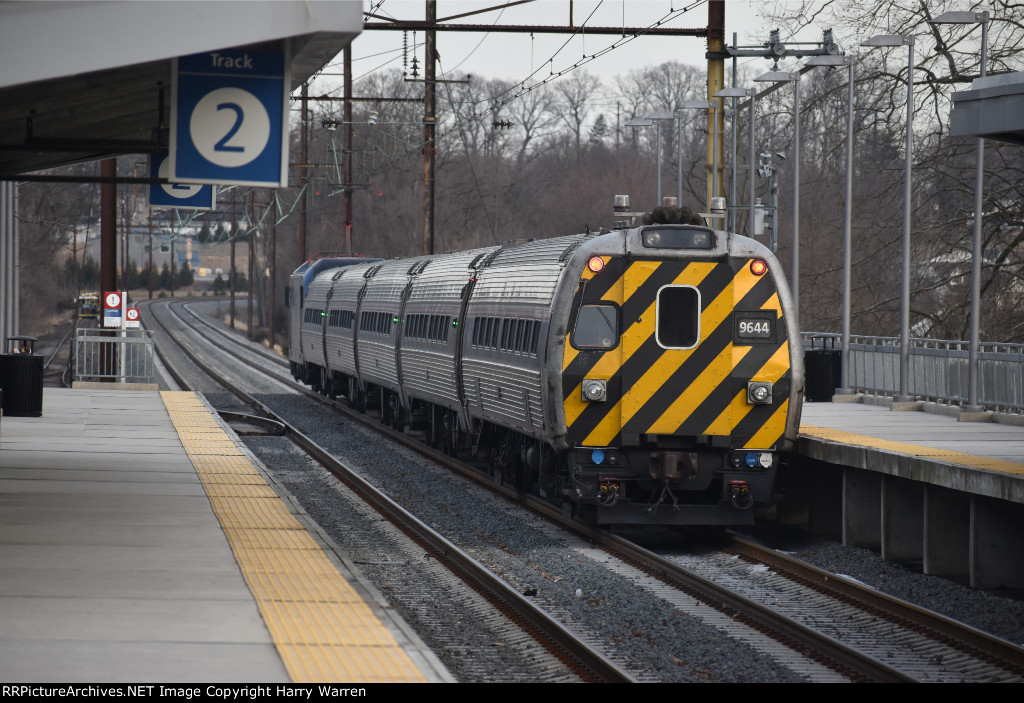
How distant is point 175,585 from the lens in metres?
8.85

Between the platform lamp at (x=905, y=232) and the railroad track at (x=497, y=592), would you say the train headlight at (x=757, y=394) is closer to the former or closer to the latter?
the railroad track at (x=497, y=592)

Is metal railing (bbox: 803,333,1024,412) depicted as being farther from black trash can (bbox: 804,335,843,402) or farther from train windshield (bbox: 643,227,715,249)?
train windshield (bbox: 643,227,715,249)

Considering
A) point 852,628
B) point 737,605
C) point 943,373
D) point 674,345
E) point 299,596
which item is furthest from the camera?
point 943,373

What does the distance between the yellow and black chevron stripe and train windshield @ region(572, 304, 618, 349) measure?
0.06 metres

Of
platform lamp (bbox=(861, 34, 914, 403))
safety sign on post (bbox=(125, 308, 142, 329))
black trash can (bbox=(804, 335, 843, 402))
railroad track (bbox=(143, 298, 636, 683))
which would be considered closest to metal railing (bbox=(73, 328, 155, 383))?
safety sign on post (bbox=(125, 308, 142, 329))

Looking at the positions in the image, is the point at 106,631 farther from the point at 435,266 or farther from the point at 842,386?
the point at 842,386

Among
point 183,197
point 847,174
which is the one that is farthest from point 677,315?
point 847,174

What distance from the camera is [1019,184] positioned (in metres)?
25.6

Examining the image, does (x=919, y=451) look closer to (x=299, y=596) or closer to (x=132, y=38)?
(x=299, y=596)

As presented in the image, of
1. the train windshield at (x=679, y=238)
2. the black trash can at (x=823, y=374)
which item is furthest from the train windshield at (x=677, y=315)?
the black trash can at (x=823, y=374)

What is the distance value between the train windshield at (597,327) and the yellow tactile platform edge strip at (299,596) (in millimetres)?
3342

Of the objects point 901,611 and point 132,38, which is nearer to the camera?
point 132,38

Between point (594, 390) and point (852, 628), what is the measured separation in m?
3.97

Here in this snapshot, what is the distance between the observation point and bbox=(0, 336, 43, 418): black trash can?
2080cm
